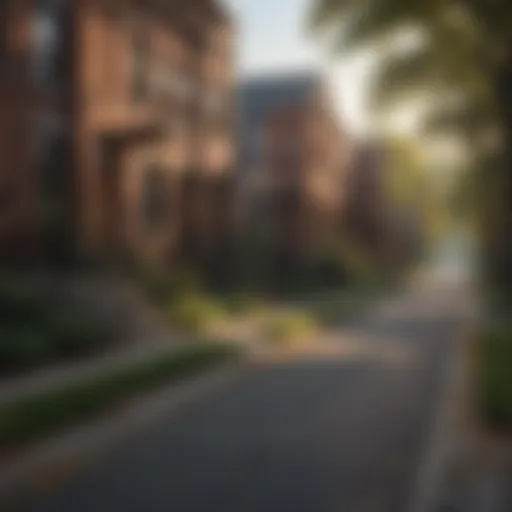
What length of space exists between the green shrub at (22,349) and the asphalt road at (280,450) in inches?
120

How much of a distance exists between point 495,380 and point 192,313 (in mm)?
10314

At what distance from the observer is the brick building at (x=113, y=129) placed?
20.0 m

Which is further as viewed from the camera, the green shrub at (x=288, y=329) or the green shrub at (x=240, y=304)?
the green shrub at (x=240, y=304)

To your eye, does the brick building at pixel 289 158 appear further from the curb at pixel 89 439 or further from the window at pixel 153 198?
the curb at pixel 89 439

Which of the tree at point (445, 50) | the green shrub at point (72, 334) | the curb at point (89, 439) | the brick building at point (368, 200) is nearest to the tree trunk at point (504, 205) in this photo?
the tree at point (445, 50)

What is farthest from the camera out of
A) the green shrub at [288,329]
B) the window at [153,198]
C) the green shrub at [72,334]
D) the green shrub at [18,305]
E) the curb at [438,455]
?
the window at [153,198]

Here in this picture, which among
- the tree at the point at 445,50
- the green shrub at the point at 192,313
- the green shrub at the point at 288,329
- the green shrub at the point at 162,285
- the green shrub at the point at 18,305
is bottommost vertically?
the green shrub at the point at 288,329

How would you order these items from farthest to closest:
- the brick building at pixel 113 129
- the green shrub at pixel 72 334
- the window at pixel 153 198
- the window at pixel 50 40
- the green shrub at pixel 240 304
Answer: the window at pixel 153 198 → the green shrub at pixel 240 304 → the window at pixel 50 40 → the brick building at pixel 113 129 → the green shrub at pixel 72 334

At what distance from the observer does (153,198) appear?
89.1ft

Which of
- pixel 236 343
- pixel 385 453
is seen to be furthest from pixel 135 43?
pixel 385 453

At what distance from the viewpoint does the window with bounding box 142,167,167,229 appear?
87.3ft

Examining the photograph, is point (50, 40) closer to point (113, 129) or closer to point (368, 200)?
point (113, 129)

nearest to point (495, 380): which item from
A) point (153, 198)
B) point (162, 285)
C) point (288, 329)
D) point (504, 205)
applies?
point (504, 205)

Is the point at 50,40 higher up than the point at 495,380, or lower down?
higher up
